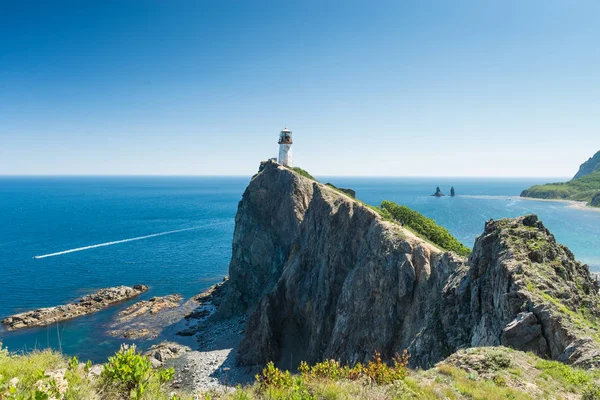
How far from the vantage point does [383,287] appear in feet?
110

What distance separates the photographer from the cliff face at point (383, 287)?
56.2ft

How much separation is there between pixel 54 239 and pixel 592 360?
137 m

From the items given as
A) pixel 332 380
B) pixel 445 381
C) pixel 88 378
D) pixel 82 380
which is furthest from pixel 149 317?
pixel 445 381

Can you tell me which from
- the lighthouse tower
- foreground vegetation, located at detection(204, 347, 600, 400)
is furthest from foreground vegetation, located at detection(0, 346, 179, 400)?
the lighthouse tower

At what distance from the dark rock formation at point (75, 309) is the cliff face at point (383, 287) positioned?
2279 centimetres

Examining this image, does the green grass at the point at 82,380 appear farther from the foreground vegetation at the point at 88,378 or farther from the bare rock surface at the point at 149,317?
the bare rock surface at the point at 149,317

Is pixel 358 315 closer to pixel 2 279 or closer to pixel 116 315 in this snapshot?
pixel 116 315

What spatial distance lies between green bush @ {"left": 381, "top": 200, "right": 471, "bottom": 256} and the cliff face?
46.0 feet

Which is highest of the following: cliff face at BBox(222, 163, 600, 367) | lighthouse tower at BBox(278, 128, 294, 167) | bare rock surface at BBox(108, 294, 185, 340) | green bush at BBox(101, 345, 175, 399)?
lighthouse tower at BBox(278, 128, 294, 167)

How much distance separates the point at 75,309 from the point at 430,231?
2514 inches

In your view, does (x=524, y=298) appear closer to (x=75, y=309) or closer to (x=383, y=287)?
(x=383, y=287)

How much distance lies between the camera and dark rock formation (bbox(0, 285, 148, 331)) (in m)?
56.8

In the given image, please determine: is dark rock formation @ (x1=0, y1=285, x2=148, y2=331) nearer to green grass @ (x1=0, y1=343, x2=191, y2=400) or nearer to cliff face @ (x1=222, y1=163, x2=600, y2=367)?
cliff face @ (x1=222, y1=163, x2=600, y2=367)

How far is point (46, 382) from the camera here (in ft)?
24.4
